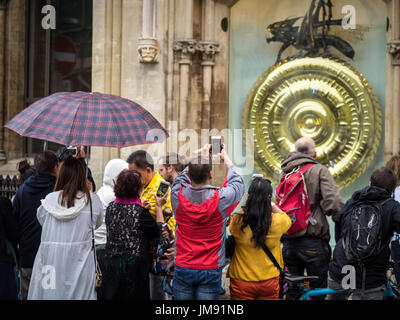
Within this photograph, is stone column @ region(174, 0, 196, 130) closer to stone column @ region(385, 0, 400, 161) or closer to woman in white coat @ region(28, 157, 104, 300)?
stone column @ region(385, 0, 400, 161)

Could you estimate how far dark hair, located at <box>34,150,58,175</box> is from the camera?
4184mm

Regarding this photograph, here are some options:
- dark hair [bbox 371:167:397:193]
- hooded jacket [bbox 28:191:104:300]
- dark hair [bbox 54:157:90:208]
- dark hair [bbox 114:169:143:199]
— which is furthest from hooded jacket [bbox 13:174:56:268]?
dark hair [bbox 371:167:397:193]

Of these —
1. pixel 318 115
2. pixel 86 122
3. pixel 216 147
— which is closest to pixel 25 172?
pixel 86 122

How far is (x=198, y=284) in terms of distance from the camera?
3.66 metres

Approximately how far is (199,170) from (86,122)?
74 centimetres

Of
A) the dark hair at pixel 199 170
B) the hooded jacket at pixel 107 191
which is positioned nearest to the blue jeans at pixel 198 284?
the dark hair at pixel 199 170

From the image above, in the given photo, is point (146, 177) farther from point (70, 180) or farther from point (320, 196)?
point (320, 196)

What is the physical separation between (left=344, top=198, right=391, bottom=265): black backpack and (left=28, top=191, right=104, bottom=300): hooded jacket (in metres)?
1.68

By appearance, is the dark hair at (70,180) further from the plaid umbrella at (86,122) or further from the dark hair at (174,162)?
the dark hair at (174,162)

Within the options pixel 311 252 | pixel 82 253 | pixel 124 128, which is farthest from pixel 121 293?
pixel 311 252

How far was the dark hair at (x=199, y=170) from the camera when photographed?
143 inches

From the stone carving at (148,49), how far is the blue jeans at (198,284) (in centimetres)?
441

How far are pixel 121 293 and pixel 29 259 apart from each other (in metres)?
0.76

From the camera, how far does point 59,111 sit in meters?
3.64
